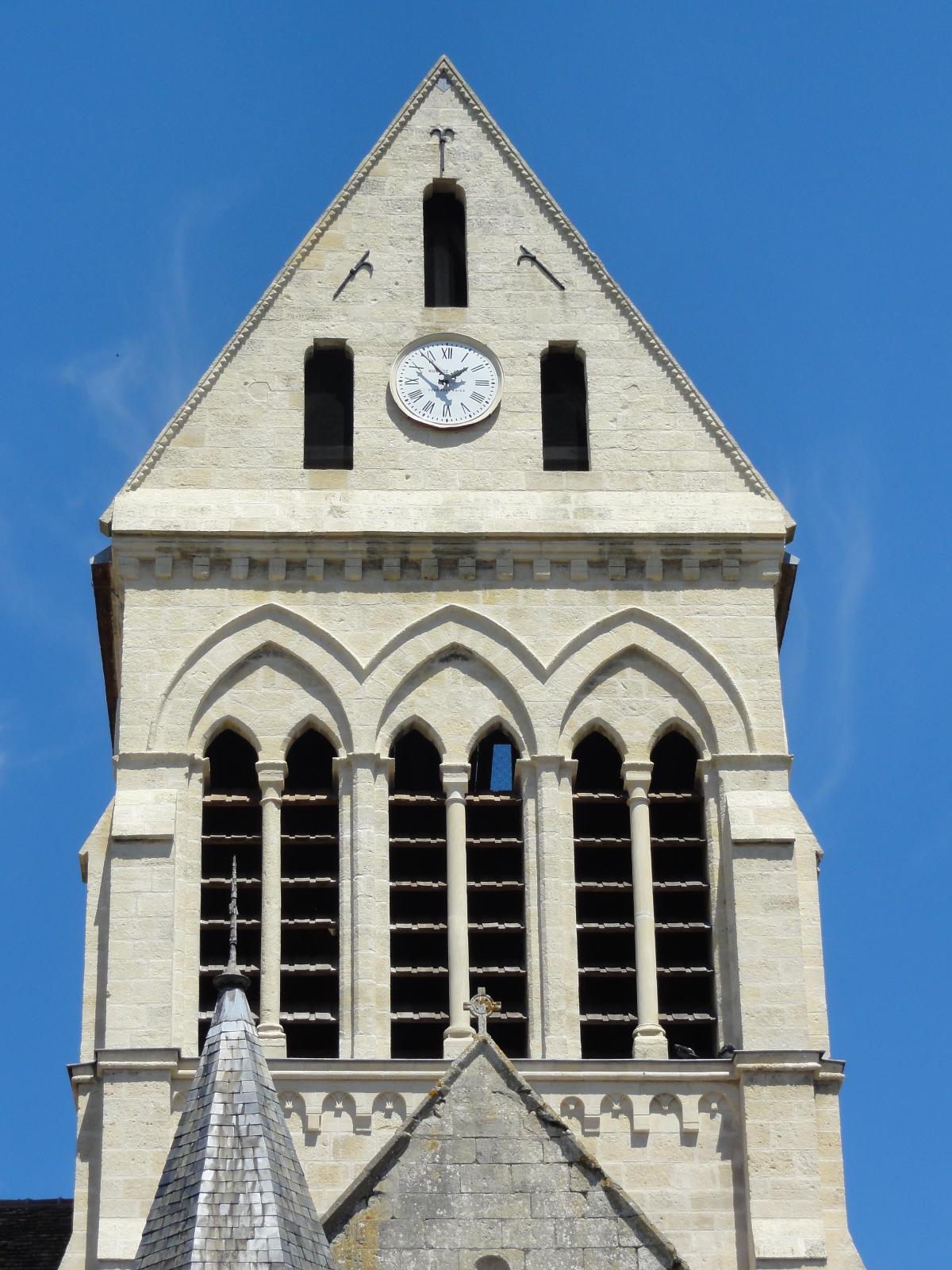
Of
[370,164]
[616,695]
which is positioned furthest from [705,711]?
[370,164]

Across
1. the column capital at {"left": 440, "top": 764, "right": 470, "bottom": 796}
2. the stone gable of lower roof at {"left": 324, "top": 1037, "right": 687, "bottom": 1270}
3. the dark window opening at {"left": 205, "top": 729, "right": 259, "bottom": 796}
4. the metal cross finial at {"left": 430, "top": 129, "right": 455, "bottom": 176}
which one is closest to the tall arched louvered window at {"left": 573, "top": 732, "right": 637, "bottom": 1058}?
the column capital at {"left": 440, "top": 764, "right": 470, "bottom": 796}

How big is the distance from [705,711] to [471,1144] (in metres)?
8.02

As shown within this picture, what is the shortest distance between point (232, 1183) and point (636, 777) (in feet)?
32.1

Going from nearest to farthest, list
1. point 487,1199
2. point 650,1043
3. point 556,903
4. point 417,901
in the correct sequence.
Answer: point 487,1199
point 650,1043
point 556,903
point 417,901

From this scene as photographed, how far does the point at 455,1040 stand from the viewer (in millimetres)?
34500

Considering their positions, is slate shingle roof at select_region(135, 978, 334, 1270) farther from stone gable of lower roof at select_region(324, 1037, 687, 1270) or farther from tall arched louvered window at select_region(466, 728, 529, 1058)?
tall arched louvered window at select_region(466, 728, 529, 1058)

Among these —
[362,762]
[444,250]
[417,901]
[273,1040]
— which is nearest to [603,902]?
[417,901]

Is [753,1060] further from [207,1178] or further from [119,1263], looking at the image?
[207,1178]

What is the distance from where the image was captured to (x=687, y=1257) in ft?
110

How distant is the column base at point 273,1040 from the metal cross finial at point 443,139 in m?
9.42

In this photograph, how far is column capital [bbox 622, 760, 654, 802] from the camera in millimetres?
36312

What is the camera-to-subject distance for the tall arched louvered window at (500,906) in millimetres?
34969

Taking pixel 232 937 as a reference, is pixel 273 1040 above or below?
above

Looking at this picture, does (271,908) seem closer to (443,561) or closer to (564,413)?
(443,561)
